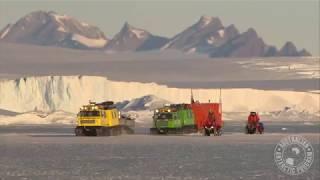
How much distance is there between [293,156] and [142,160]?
747cm

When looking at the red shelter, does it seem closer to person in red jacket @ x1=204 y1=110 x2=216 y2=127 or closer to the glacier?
person in red jacket @ x1=204 y1=110 x2=216 y2=127

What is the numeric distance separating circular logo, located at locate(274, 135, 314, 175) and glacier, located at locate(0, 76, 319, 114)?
266ft

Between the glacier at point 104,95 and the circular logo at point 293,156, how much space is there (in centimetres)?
8105

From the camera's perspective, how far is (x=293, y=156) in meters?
48.1

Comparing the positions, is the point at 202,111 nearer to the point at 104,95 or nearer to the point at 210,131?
the point at 210,131

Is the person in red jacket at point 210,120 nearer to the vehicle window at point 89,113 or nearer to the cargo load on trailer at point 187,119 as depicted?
the cargo load on trailer at point 187,119

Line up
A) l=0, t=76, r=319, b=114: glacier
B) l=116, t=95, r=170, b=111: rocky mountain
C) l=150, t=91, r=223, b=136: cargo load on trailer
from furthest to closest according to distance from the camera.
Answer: l=116, t=95, r=170, b=111: rocky mountain, l=0, t=76, r=319, b=114: glacier, l=150, t=91, r=223, b=136: cargo load on trailer

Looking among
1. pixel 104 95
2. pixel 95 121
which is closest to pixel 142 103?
pixel 104 95

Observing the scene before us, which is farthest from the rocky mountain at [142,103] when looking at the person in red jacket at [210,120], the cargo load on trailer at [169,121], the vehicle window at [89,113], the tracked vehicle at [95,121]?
the vehicle window at [89,113]

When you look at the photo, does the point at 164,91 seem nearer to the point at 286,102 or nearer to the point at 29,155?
the point at 286,102

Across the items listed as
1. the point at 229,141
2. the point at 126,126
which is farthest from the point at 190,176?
the point at 126,126

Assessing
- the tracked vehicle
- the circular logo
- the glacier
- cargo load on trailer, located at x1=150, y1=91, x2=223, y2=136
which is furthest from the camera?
the glacier

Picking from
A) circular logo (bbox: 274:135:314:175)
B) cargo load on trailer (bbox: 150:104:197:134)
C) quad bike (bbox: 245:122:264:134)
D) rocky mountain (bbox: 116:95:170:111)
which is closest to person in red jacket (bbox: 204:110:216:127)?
cargo load on trailer (bbox: 150:104:197:134)

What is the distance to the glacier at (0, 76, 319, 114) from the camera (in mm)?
141750
